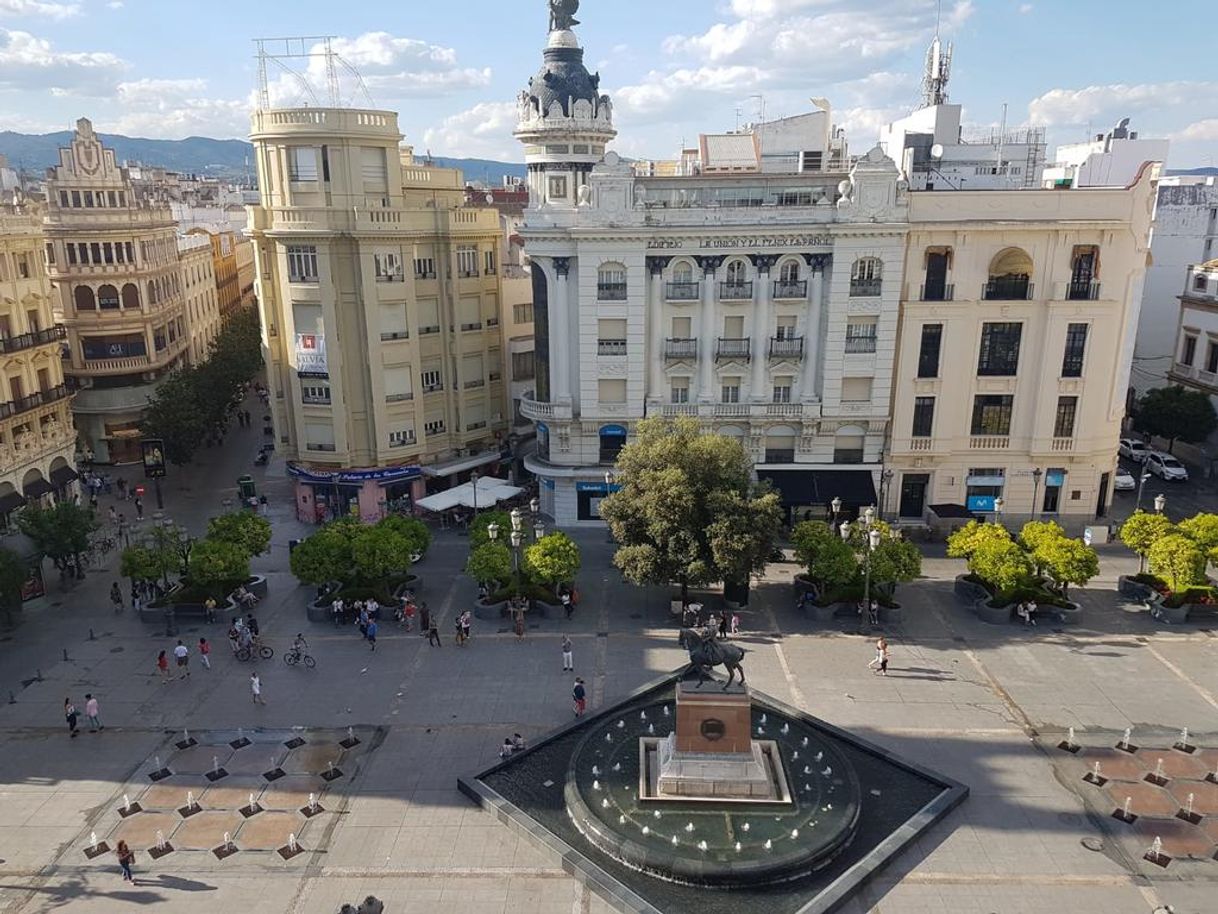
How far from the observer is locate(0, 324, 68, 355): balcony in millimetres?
44562

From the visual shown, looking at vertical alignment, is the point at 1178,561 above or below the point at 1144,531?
below

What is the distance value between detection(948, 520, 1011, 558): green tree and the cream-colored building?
7.22 metres

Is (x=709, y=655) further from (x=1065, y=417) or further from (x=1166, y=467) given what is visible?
(x=1166, y=467)

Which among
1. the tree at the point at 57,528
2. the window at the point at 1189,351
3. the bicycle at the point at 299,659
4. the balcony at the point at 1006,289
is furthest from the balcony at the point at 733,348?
the window at the point at 1189,351

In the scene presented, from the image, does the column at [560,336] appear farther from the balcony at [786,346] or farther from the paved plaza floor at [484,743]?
the paved plaza floor at [484,743]

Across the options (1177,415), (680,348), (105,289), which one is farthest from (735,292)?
(105,289)

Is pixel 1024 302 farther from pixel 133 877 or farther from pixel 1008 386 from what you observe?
pixel 133 877

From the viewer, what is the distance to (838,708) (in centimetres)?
3038

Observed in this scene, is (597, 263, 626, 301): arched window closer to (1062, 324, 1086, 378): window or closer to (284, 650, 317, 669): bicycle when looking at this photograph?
(284, 650, 317, 669): bicycle

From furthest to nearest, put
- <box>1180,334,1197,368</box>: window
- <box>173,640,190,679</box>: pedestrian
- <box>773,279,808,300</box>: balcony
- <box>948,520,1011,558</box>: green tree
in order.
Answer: <box>1180,334,1197,368</box>: window < <box>773,279,808,300</box>: balcony < <box>948,520,1011,558</box>: green tree < <box>173,640,190,679</box>: pedestrian

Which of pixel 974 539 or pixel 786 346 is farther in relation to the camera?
pixel 786 346

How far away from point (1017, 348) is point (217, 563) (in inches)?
1606

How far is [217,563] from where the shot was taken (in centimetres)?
3712

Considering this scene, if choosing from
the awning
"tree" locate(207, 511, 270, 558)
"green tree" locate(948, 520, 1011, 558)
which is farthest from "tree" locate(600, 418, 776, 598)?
"tree" locate(207, 511, 270, 558)
